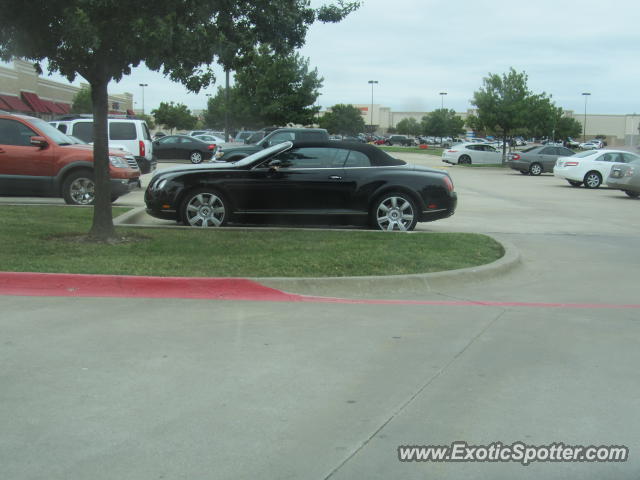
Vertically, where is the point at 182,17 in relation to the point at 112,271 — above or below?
above

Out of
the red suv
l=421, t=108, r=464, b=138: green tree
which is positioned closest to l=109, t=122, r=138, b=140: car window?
the red suv

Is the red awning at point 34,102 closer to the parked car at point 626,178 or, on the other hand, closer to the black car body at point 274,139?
the black car body at point 274,139

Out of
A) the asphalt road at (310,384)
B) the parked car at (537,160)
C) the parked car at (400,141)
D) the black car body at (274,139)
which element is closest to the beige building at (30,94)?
the black car body at (274,139)

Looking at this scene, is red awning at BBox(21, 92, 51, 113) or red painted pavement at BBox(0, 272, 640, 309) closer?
red painted pavement at BBox(0, 272, 640, 309)

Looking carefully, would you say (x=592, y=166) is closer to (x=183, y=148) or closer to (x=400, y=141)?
(x=183, y=148)

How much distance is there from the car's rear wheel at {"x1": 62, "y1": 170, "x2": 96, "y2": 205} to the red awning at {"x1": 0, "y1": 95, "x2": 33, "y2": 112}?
31289mm

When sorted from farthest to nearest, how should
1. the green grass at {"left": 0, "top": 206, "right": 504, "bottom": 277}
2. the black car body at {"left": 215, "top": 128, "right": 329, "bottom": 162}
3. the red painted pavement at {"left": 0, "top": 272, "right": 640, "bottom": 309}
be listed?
the black car body at {"left": 215, "top": 128, "right": 329, "bottom": 162}
the green grass at {"left": 0, "top": 206, "right": 504, "bottom": 277}
the red painted pavement at {"left": 0, "top": 272, "right": 640, "bottom": 309}

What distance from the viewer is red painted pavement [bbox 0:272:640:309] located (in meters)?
7.49

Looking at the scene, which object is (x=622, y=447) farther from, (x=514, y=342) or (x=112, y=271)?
(x=112, y=271)

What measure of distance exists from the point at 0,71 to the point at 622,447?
46.8 metres

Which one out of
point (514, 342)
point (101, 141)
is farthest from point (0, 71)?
point (514, 342)

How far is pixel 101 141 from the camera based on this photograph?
9875mm

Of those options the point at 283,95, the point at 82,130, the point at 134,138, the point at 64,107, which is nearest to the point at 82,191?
the point at 134,138

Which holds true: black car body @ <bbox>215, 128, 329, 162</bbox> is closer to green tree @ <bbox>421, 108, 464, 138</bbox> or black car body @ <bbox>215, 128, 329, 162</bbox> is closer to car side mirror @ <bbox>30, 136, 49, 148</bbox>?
car side mirror @ <bbox>30, 136, 49, 148</bbox>
